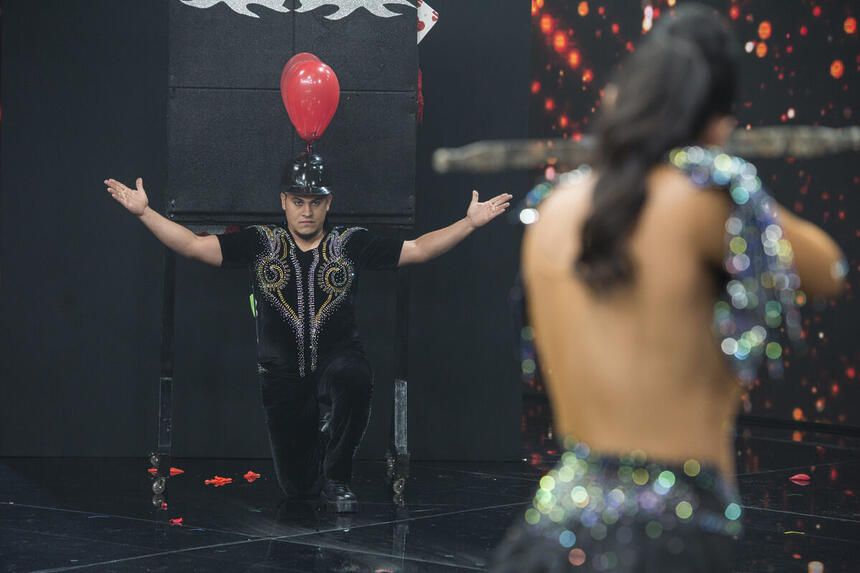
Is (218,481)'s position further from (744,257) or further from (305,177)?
(744,257)

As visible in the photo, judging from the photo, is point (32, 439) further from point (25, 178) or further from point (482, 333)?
point (482, 333)

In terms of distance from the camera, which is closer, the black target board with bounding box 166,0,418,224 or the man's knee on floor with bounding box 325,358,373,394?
the man's knee on floor with bounding box 325,358,373,394

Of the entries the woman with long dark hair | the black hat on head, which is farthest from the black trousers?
the woman with long dark hair

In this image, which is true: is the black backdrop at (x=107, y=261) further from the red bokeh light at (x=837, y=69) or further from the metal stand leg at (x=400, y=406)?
the red bokeh light at (x=837, y=69)

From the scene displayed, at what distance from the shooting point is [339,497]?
14.5ft

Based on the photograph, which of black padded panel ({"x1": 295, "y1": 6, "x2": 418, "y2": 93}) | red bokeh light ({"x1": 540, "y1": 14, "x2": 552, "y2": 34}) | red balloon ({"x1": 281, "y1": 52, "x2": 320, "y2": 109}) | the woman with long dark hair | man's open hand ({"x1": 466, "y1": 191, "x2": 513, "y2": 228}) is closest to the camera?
the woman with long dark hair

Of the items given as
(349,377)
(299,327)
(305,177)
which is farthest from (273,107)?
(349,377)

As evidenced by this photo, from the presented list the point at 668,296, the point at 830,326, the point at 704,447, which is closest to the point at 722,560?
the point at 704,447

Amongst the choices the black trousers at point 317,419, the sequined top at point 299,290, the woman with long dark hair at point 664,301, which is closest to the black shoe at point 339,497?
the black trousers at point 317,419

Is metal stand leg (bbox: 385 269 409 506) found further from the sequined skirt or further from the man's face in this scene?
the sequined skirt

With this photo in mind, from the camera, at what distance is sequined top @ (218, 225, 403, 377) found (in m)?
4.60

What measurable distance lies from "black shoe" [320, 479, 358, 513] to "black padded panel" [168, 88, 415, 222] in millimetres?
1082

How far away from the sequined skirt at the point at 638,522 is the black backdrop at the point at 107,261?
4.20 m

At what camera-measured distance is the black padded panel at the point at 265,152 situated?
4.75 metres
